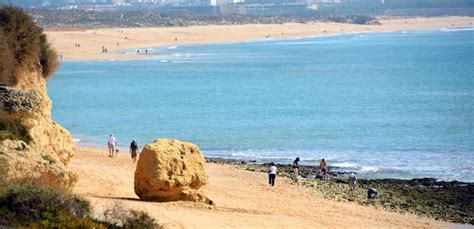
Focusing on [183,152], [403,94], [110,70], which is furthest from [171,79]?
[183,152]

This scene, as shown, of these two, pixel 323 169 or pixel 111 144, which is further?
pixel 111 144

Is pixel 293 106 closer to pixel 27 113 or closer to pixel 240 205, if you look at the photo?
pixel 240 205

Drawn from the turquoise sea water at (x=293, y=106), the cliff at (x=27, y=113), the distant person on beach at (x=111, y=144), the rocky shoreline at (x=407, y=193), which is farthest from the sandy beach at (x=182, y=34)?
the cliff at (x=27, y=113)

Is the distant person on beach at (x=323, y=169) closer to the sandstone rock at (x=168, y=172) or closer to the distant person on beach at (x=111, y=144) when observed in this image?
the distant person on beach at (x=111, y=144)

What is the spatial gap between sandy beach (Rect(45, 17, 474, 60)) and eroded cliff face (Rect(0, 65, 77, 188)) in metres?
52.1

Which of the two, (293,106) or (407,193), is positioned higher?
(407,193)

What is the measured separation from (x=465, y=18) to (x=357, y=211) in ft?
508

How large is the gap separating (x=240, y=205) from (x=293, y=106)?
2713 cm

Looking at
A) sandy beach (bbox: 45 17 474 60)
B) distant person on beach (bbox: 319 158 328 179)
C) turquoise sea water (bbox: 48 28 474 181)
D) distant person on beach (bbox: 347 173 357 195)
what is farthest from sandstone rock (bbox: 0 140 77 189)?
sandy beach (bbox: 45 17 474 60)

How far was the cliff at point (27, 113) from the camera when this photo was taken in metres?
15.6

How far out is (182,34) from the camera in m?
114

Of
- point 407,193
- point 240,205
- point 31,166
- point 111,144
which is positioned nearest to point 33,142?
point 31,166

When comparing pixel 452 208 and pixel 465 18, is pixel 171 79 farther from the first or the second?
pixel 465 18

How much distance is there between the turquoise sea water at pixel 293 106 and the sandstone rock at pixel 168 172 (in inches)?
376
